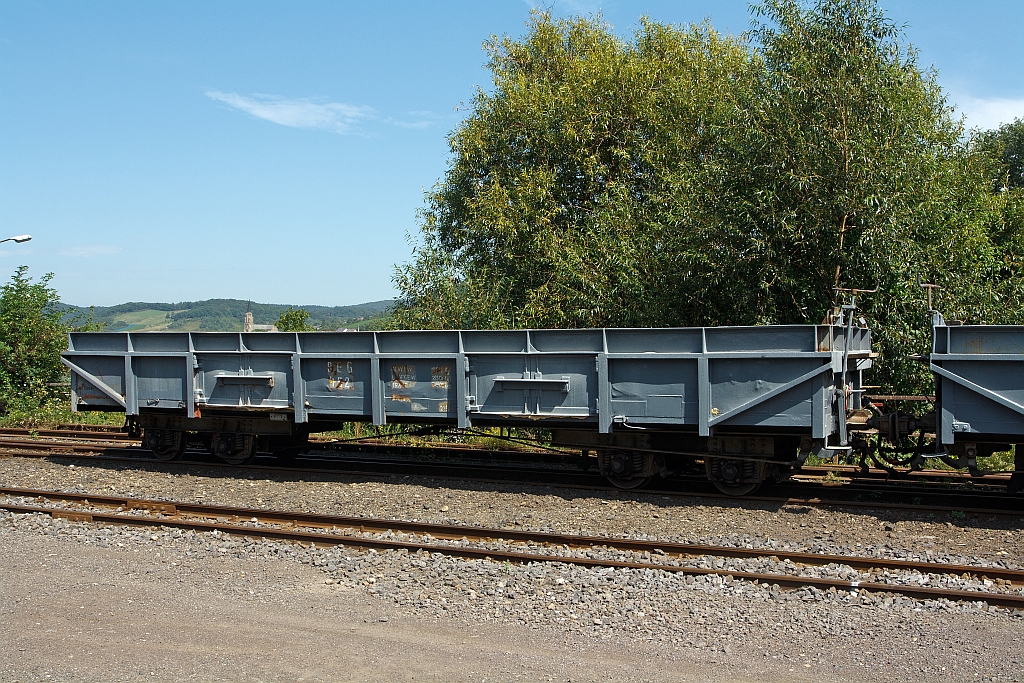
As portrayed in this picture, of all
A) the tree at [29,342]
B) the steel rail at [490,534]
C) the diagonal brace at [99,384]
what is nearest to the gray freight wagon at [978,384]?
the steel rail at [490,534]

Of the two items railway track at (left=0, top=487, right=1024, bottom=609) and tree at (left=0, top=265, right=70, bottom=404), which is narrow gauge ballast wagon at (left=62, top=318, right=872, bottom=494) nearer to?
railway track at (left=0, top=487, right=1024, bottom=609)

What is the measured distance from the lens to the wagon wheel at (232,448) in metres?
13.7

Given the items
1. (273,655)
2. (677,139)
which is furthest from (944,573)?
(677,139)

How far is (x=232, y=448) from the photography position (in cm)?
1375

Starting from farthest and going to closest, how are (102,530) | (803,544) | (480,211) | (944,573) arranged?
1. (480,211)
2. (102,530)
3. (803,544)
4. (944,573)

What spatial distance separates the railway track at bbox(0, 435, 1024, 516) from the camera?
1023 centimetres

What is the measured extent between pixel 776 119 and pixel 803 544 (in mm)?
8923

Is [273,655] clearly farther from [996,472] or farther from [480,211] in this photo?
[480,211]

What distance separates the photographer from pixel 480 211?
21.3 meters

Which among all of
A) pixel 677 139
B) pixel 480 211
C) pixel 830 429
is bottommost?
pixel 830 429

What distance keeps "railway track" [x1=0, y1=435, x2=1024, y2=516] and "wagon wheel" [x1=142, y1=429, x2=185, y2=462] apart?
0.21m

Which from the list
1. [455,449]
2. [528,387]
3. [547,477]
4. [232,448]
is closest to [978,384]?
[528,387]

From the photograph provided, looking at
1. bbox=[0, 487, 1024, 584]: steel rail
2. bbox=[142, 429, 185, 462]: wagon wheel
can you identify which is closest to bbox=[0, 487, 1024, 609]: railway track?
bbox=[0, 487, 1024, 584]: steel rail

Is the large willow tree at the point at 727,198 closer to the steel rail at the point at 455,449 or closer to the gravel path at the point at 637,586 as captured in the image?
the steel rail at the point at 455,449
